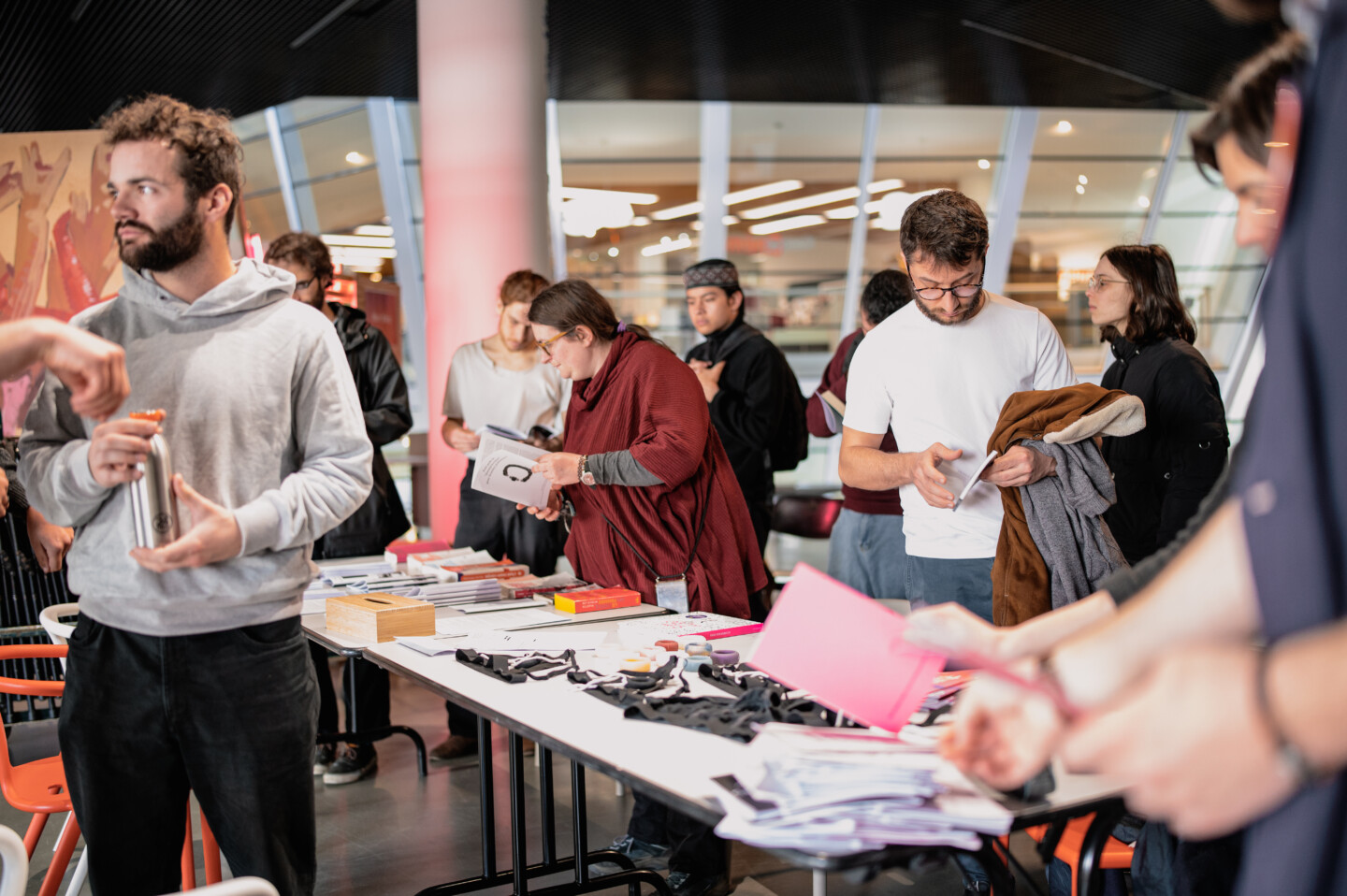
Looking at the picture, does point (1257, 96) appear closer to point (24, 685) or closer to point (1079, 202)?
point (24, 685)

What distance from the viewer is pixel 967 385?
2.63m

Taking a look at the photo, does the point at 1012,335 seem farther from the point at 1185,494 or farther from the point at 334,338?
the point at 334,338

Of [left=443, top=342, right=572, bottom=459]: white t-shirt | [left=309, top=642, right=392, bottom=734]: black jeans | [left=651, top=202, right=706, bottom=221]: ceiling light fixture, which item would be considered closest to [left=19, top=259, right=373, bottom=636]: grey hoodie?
[left=443, top=342, right=572, bottom=459]: white t-shirt

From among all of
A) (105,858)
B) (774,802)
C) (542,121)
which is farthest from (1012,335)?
(542,121)

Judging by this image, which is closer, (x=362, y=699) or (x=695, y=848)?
(x=695, y=848)

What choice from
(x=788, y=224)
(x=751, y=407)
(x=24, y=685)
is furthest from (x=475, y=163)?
(x=788, y=224)

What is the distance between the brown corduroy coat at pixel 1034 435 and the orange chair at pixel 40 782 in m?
2.12

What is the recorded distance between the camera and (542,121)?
5.50 meters

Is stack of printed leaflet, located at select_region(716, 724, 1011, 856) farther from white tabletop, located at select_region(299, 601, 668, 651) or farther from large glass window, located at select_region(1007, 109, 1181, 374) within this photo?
large glass window, located at select_region(1007, 109, 1181, 374)

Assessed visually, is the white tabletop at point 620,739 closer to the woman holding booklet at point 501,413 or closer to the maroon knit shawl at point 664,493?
the maroon knit shawl at point 664,493

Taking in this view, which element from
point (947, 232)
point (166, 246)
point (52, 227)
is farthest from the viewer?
point (52, 227)

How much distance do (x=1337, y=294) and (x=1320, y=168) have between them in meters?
0.09

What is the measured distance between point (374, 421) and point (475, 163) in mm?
1839

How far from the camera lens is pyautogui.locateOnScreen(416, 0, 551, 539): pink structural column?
530 centimetres
